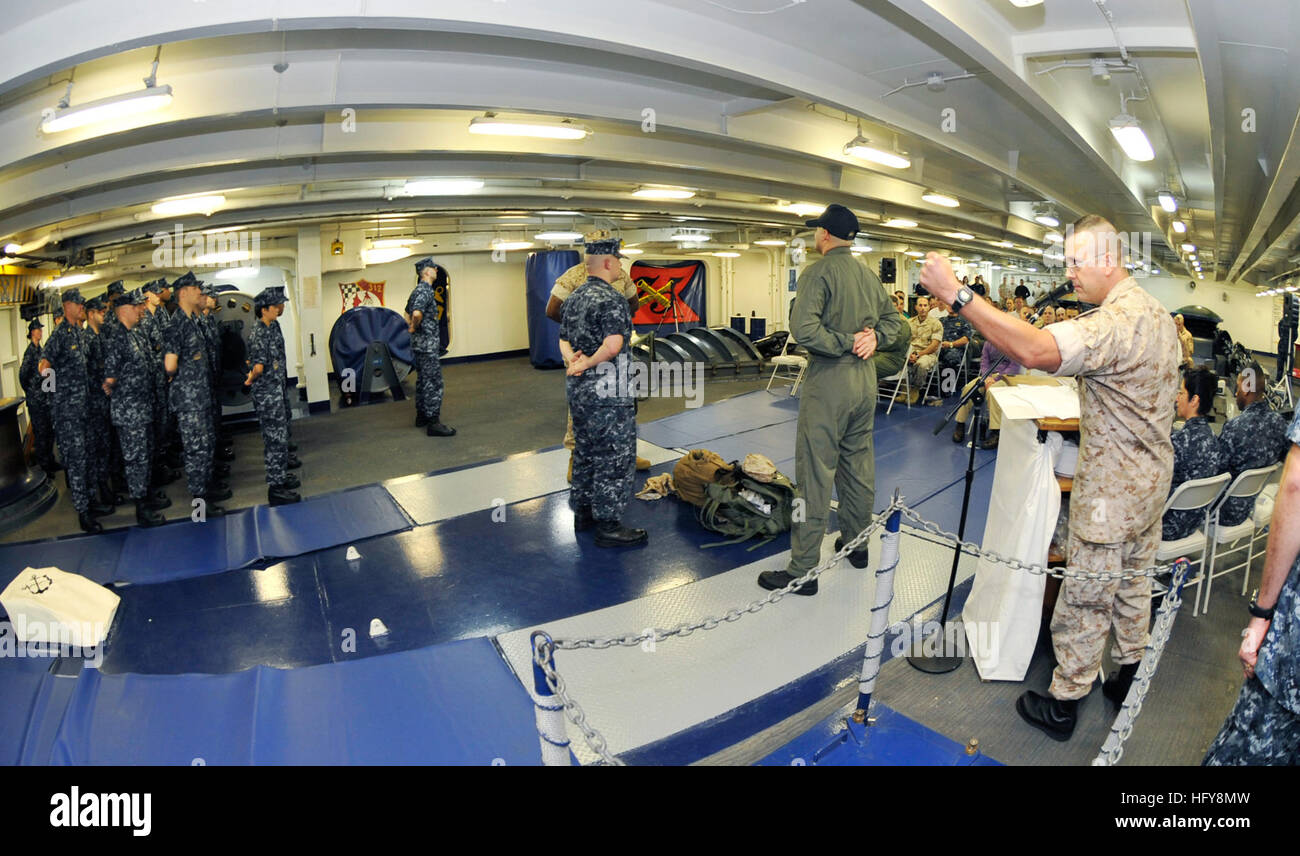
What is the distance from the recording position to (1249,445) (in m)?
3.71

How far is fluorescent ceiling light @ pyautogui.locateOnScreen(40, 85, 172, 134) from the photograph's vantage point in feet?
10.4

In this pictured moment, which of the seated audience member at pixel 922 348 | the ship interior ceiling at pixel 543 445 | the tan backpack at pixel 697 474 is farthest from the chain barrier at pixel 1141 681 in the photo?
the seated audience member at pixel 922 348

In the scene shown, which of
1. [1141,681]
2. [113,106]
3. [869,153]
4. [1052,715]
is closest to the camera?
[1141,681]

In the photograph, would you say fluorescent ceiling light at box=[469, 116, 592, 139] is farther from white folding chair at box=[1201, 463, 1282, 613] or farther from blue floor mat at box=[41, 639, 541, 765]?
white folding chair at box=[1201, 463, 1282, 613]

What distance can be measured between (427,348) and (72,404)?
380 centimetres

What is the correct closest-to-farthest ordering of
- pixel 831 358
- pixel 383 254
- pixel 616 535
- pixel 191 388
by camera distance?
pixel 831 358 < pixel 616 535 < pixel 191 388 < pixel 383 254

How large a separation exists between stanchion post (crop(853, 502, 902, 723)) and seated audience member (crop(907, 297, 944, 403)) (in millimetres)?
7837

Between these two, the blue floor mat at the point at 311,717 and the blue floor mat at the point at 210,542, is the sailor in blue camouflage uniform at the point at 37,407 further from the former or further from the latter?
the blue floor mat at the point at 311,717

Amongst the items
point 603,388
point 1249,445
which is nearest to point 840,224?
point 603,388

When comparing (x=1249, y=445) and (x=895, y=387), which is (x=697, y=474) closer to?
(x=1249, y=445)

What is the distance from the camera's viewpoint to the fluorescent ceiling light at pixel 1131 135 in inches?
186

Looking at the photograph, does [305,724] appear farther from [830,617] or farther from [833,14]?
[833,14]

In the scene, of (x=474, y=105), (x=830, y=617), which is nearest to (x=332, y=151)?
(x=474, y=105)

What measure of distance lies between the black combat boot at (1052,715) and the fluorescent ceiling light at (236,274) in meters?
12.5
